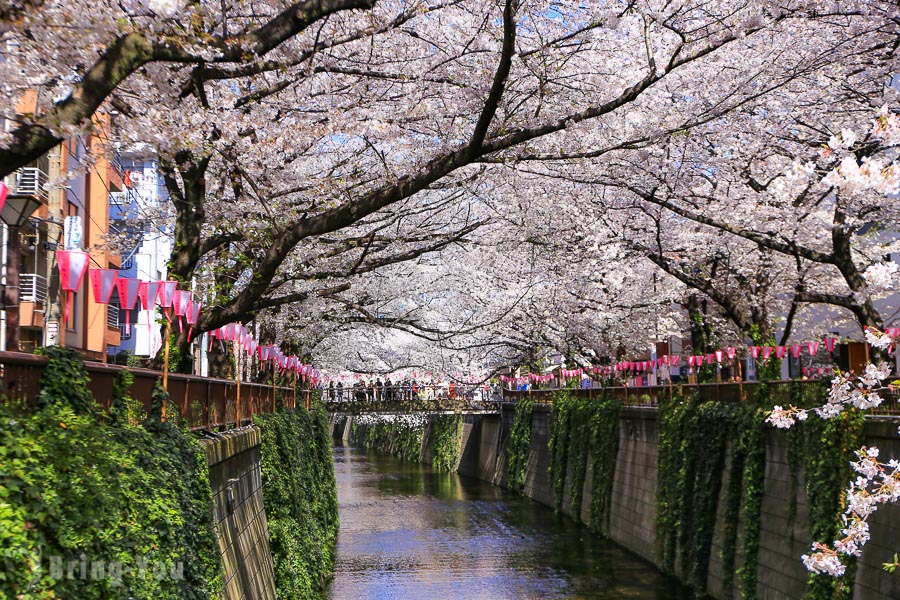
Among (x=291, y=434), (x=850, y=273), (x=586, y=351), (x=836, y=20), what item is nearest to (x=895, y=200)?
(x=850, y=273)

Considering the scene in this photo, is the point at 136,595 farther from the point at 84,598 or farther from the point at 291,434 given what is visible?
the point at 291,434

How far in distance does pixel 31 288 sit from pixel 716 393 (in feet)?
60.9

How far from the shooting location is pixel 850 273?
1638cm

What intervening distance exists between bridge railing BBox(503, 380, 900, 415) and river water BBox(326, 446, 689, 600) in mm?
4588

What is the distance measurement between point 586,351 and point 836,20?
21.7 m

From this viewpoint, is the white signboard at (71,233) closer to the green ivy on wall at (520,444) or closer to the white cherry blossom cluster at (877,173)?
the white cherry blossom cluster at (877,173)

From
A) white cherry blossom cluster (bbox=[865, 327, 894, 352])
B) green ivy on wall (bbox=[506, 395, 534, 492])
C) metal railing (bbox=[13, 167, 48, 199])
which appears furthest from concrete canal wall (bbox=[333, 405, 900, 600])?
metal railing (bbox=[13, 167, 48, 199])

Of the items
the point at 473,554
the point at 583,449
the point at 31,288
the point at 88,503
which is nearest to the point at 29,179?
the point at 31,288

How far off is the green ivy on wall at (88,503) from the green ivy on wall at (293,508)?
27.4ft

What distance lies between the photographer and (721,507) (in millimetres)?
20844

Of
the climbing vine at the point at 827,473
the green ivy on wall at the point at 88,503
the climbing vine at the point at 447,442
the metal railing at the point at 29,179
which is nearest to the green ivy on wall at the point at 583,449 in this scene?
the climbing vine at the point at 827,473

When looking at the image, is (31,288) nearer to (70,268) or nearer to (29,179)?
(29,179)

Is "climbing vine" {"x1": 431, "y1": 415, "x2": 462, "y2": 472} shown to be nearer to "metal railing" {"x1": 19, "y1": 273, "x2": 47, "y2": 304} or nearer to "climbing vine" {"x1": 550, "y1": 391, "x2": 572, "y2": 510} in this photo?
"climbing vine" {"x1": 550, "y1": 391, "x2": 572, "y2": 510}

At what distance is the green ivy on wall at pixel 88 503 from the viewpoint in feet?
18.1
